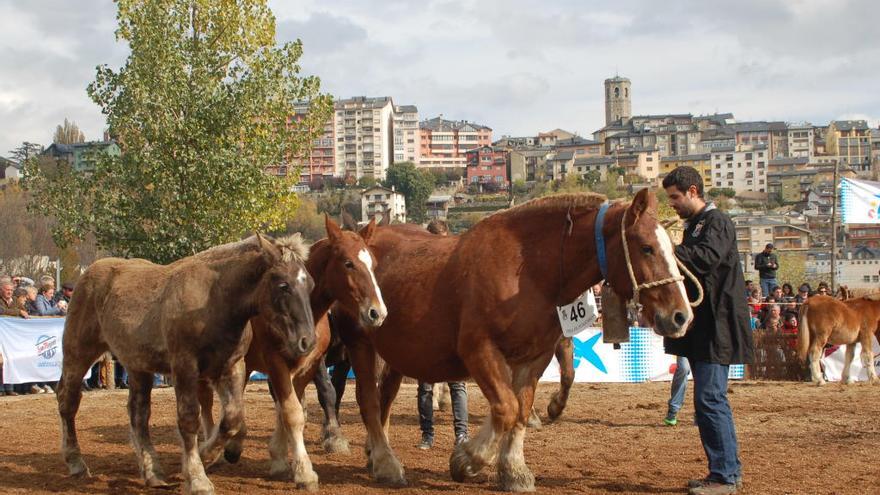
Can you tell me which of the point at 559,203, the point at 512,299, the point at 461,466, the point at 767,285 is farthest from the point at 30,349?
the point at 767,285

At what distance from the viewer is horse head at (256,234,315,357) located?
286 inches

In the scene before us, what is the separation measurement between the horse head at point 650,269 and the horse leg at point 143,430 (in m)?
4.14

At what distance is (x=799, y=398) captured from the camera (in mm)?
14859

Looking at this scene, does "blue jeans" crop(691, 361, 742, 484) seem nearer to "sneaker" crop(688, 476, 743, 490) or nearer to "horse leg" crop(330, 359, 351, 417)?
"sneaker" crop(688, 476, 743, 490)

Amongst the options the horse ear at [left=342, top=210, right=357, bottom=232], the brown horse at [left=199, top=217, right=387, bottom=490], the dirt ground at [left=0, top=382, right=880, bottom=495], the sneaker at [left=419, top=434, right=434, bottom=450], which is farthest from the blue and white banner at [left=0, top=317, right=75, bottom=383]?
the horse ear at [left=342, top=210, right=357, bottom=232]

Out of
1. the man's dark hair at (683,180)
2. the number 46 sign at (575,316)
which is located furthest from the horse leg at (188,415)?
the man's dark hair at (683,180)

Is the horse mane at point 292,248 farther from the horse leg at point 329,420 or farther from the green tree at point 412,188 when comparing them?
the green tree at point 412,188

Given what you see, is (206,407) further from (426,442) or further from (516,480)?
(516,480)

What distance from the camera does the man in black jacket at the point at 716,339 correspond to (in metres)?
7.32

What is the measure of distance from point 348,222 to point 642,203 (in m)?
2.75

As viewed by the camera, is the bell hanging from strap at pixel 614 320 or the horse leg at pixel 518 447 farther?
the bell hanging from strap at pixel 614 320

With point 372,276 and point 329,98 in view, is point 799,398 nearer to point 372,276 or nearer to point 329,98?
point 372,276

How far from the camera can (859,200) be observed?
71.3 feet

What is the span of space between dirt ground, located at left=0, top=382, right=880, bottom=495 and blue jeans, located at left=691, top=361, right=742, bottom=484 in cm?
32
